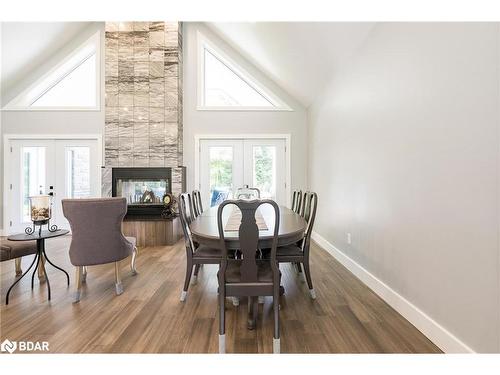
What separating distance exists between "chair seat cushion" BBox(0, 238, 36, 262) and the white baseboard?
11.3ft

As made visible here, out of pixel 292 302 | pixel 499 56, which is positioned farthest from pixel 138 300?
pixel 499 56

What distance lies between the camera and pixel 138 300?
2.34m

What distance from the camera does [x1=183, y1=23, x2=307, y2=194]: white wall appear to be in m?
5.42

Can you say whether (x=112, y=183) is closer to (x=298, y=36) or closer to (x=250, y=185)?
(x=250, y=185)

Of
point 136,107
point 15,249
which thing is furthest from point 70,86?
point 15,249

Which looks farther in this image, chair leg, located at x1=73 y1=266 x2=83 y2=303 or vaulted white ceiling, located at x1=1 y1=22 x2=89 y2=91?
vaulted white ceiling, located at x1=1 y1=22 x2=89 y2=91

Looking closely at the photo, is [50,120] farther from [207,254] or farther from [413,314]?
[413,314]

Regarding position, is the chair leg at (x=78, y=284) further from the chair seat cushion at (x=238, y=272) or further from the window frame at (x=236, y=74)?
the window frame at (x=236, y=74)

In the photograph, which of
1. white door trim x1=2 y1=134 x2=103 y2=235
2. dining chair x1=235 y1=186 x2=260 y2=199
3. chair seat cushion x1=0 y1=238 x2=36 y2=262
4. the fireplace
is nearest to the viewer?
chair seat cushion x1=0 y1=238 x2=36 y2=262

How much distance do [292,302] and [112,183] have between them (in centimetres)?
420

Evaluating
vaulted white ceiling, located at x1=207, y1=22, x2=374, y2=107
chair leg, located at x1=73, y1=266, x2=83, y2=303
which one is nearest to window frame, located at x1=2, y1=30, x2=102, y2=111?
vaulted white ceiling, located at x1=207, y1=22, x2=374, y2=107

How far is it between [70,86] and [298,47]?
4801 millimetres

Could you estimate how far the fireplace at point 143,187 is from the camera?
4965 mm

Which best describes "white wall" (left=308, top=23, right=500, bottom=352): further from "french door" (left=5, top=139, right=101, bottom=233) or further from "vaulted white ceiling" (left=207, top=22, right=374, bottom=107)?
"french door" (left=5, top=139, right=101, bottom=233)
